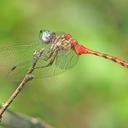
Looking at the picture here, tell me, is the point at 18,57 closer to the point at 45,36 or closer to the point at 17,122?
the point at 45,36

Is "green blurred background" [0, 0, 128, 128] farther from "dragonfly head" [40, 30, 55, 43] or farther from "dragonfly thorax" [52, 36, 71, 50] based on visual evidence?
"dragonfly head" [40, 30, 55, 43]

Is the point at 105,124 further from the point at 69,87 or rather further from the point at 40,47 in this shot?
the point at 40,47

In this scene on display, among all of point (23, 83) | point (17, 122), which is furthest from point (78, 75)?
point (23, 83)

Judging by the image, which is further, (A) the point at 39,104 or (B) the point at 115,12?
(B) the point at 115,12

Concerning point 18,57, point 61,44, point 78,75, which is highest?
point 61,44

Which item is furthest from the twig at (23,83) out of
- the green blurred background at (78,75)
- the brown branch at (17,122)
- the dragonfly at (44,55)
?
the green blurred background at (78,75)

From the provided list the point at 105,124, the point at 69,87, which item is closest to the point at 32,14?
the point at 69,87

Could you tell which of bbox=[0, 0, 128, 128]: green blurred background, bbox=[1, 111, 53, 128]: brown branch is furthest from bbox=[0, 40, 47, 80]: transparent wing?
bbox=[0, 0, 128, 128]: green blurred background
